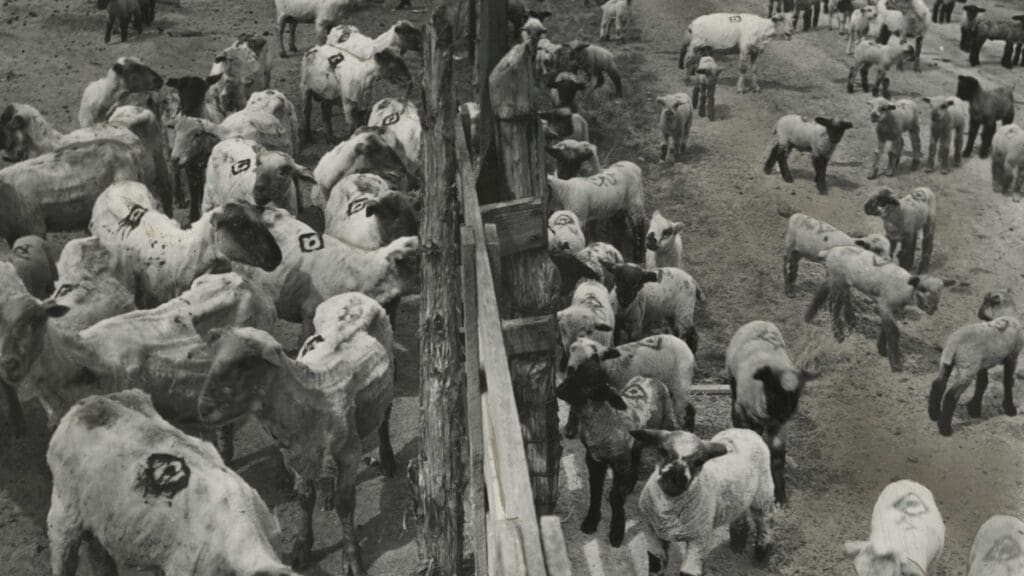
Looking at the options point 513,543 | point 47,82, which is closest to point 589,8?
point 47,82

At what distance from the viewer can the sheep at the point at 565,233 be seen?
1047cm

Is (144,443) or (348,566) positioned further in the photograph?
(348,566)

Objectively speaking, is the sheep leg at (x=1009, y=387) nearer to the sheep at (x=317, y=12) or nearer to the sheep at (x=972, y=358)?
the sheep at (x=972, y=358)

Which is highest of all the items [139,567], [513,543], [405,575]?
[513,543]

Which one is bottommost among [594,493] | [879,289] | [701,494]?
[594,493]

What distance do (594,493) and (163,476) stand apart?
3279 mm

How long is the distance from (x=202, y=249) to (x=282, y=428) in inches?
117

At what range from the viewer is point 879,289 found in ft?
35.3

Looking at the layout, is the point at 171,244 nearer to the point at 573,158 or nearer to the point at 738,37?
the point at 573,158

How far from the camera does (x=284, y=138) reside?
13070 mm

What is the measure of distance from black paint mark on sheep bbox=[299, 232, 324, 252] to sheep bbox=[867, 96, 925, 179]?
8.70 metres

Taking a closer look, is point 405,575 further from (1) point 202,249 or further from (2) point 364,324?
(1) point 202,249

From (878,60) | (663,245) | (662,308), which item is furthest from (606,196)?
(878,60)

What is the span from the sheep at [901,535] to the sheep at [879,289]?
350 cm
